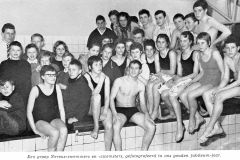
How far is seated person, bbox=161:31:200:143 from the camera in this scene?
1950 mm

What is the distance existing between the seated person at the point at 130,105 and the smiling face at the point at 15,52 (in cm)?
62

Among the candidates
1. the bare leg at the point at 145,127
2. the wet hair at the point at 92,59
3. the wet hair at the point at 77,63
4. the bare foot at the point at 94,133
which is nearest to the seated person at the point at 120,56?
the wet hair at the point at 92,59

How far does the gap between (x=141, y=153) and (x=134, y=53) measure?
2.12ft

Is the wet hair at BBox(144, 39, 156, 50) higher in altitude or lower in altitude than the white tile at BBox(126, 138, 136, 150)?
higher

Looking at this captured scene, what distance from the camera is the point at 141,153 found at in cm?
187

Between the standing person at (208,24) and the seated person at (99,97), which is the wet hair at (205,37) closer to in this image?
the standing person at (208,24)

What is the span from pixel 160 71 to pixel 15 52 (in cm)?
93

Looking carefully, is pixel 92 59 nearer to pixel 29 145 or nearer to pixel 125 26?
pixel 125 26

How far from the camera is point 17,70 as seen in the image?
5.95 feet

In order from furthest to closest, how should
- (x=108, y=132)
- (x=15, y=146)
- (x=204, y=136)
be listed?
1. (x=204, y=136)
2. (x=108, y=132)
3. (x=15, y=146)

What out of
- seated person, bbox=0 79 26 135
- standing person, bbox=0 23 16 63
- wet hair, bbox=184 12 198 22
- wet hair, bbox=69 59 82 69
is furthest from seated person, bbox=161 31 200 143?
standing person, bbox=0 23 16 63

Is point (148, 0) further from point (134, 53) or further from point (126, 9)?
point (134, 53)

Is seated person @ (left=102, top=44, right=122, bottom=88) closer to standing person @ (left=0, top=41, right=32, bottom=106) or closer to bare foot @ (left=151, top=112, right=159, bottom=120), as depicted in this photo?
bare foot @ (left=151, top=112, right=159, bottom=120)

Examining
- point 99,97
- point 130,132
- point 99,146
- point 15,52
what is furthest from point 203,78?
point 15,52
